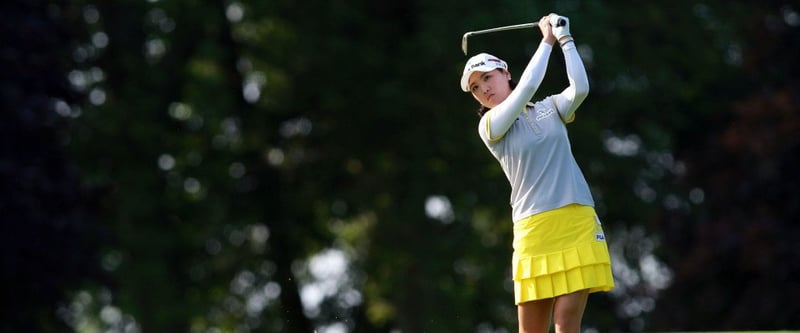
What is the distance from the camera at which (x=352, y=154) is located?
920 inches

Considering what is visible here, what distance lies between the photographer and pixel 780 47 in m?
25.0

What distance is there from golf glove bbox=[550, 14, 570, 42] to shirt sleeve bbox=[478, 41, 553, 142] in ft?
→ 0.20

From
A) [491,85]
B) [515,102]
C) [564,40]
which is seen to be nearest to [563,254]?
[515,102]

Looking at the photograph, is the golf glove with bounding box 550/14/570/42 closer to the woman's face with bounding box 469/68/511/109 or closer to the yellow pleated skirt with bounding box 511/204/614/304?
the woman's face with bounding box 469/68/511/109

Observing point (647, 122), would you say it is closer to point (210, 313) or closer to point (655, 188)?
point (655, 188)

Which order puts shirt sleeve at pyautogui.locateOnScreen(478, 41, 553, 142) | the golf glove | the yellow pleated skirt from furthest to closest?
the golf glove → the yellow pleated skirt → shirt sleeve at pyautogui.locateOnScreen(478, 41, 553, 142)

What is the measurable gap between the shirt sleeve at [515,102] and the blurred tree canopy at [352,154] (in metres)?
12.9

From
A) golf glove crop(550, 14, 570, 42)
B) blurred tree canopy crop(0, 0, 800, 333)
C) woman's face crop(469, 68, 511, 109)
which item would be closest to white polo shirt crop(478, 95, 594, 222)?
woman's face crop(469, 68, 511, 109)

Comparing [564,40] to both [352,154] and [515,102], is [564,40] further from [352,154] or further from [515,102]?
[352,154]

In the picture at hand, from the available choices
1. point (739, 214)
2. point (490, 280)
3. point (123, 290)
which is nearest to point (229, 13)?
point (123, 290)

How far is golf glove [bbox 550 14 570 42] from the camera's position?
6.92 metres

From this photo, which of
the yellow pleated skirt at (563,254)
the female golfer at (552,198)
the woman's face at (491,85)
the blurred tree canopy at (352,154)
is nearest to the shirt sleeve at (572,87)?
the female golfer at (552,198)

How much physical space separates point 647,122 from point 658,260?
558cm

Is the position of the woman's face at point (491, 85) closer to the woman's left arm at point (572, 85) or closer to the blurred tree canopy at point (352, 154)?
the woman's left arm at point (572, 85)
